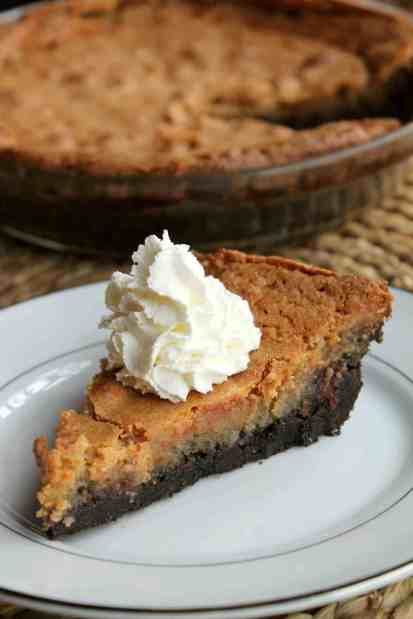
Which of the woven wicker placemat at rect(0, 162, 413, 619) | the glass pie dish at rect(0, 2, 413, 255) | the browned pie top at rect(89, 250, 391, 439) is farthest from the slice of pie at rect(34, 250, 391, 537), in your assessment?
the woven wicker placemat at rect(0, 162, 413, 619)

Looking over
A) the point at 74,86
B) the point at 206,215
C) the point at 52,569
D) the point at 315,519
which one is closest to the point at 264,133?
the point at 206,215

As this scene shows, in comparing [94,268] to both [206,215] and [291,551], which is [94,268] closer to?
[206,215]

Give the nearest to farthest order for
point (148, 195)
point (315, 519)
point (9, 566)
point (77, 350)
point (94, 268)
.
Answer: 1. point (9, 566)
2. point (315, 519)
3. point (77, 350)
4. point (148, 195)
5. point (94, 268)

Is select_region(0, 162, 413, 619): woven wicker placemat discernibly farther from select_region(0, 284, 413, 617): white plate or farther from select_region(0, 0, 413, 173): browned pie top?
select_region(0, 284, 413, 617): white plate

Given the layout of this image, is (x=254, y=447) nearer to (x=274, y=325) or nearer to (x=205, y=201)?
(x=274, y=325)

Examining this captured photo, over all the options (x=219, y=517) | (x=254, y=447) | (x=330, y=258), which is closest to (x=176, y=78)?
(x=330, y=258)

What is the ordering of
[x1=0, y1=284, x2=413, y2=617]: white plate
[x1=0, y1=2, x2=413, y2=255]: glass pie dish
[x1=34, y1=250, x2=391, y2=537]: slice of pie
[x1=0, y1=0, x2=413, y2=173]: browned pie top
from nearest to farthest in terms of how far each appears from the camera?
[x1=0, y1=284, x2=413, y2=617]: white plate < [x1=34, y1=250, x2=391, y2=537]: slice of pie < [x1=0, y1=2, x2=413, y2=255]: glass pie dish < [x1=0, y1=0, x2=413, y2=173]: browned pie top

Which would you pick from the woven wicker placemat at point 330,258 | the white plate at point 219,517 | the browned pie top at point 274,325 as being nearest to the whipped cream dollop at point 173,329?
the browned pie top at point 274,325
